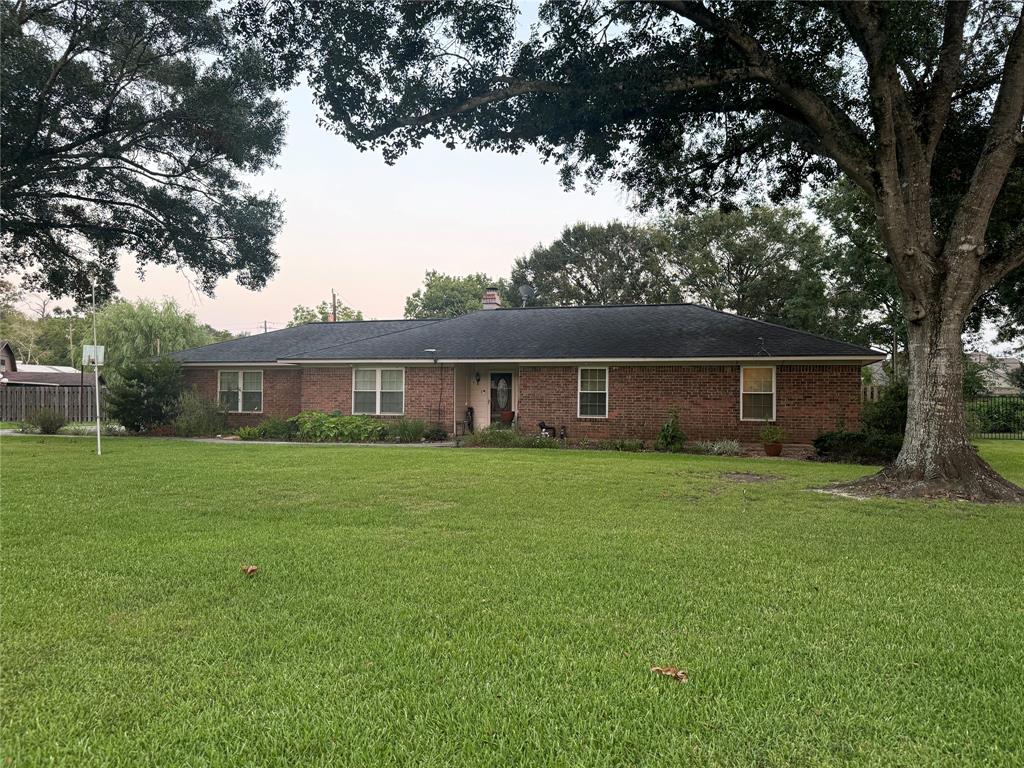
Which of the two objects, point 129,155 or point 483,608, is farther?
point 129,155

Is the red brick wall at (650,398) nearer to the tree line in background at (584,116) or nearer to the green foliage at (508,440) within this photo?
the green foliage at (508,440)

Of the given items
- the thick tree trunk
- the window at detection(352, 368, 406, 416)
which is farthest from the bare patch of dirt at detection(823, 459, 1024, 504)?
the window at detection(352, 368, 406, 416)

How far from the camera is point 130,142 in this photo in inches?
601

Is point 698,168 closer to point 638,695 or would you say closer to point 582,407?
point 582,407

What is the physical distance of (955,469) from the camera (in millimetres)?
9273

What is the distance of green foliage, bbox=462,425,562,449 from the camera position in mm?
16812

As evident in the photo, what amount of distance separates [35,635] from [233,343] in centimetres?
2389

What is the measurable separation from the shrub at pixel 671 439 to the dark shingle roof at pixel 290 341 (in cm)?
1195

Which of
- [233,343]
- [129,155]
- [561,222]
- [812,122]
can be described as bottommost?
[233,343]

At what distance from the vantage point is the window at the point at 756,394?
17.3 m

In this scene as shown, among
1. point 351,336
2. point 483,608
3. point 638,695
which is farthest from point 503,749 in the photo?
point 351,336

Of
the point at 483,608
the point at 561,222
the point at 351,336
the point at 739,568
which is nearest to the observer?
the point at 483,608

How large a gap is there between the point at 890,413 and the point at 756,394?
3391 mm

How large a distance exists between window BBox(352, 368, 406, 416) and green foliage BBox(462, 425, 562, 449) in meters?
4.04
